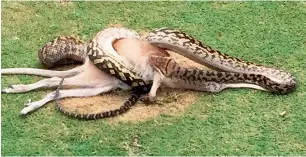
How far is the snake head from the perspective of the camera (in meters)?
5.88

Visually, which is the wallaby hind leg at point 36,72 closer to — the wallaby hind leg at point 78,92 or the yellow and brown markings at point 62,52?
the yellow and brown markings at point 62,52

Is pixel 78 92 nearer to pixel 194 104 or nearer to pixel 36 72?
pixel 36 72

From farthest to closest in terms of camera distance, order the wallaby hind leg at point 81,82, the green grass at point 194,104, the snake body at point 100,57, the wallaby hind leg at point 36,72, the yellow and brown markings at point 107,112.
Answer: the wallaby hind leg at point 36,72, the wallaby hind leg at point 81,82, the snake body at point 100,57, the yellow and brown markings at point 107,112, the green grass at point 194,104

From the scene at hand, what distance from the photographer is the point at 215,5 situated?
718 cm

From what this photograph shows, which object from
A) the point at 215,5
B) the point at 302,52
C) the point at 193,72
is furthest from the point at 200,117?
the point at 215,5

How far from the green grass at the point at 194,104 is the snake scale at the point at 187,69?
0.09 metres

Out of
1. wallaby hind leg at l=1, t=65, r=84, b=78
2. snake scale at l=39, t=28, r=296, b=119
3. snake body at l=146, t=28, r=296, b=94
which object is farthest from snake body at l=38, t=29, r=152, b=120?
snake body at l=146, t=28, r=296, b=94

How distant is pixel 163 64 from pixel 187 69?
0.18 m

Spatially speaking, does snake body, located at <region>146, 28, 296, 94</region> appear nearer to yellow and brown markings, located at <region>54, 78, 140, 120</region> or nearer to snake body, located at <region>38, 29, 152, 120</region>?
snake body, located at <region>38, 29, 152, 120</region>

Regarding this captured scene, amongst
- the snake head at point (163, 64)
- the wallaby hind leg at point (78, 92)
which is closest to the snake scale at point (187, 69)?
the snake head at point (163, 64)

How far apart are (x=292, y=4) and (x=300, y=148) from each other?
81.2 inches

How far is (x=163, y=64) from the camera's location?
5.89 m

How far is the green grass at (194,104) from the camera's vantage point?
17.9ft

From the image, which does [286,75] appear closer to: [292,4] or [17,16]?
[292,4]
